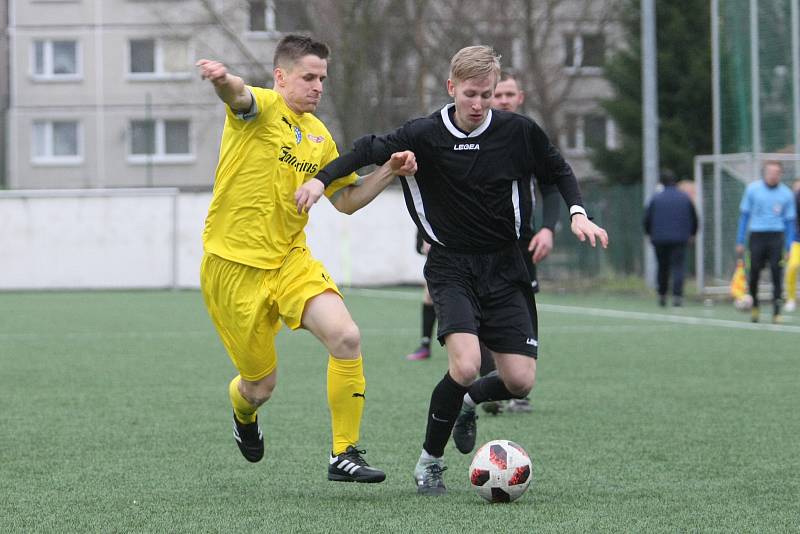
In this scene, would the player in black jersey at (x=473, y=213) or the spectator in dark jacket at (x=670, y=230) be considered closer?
the player in black jersey at (x=473, y=213)

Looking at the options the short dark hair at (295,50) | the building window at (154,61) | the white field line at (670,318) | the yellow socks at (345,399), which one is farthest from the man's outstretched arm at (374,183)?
the building window at (154,61)

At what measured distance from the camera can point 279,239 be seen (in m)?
6.05

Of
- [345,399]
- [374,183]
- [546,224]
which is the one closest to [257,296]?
[345,399]

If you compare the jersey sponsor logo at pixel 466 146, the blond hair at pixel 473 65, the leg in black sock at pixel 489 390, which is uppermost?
the blond hair at pixel 473 65

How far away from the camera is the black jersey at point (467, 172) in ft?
19.8

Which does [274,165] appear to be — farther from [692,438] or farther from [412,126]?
[692,438]

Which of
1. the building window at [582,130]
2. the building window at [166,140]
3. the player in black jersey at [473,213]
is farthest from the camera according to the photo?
the building window at [166,140]

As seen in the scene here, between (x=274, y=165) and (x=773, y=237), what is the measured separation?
11470mm

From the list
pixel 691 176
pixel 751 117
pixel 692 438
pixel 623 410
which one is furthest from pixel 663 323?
pixel 691 176

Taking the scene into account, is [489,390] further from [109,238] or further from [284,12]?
[284,12]

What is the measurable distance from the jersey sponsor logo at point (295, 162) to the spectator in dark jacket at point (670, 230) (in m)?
15.3

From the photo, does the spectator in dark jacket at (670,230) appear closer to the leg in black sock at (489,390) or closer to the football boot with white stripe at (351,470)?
the leg in black sock at (489,390)

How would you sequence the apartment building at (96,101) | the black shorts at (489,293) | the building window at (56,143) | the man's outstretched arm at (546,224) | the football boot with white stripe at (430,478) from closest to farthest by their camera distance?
the football boot with white stripe at (430,478), the black shorts at (489,293), the man's outstretched arm at (546,224), the apartment building at (96,101), the building window at (56,143)

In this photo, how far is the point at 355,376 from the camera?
5910 mm
